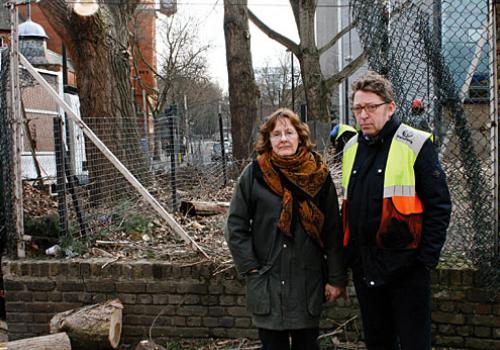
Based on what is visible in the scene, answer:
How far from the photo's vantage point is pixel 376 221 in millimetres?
3127

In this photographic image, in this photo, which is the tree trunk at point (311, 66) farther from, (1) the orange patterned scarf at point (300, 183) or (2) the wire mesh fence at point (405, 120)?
(1) the orange patterned scarf at point (300, 183)

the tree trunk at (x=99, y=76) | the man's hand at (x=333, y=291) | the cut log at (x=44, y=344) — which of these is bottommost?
the cut log at (x=44, y=344)

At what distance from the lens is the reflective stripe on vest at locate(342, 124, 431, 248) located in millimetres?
3029

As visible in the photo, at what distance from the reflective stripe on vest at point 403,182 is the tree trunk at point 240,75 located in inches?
365

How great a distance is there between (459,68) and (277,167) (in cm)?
236

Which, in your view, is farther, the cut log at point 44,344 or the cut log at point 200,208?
the cut log at point 200,208

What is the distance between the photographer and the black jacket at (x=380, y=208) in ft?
9.91

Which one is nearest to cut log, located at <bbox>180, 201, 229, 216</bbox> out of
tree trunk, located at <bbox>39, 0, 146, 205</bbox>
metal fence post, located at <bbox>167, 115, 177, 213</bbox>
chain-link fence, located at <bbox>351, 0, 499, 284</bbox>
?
metal fence post, located at <bbox>167, 115, 177, 213</bbox>

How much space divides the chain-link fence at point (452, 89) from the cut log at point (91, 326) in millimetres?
2814

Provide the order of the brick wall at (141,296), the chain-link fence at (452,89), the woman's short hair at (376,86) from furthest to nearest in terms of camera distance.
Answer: the brick wall at (141,296), the chain-link fence at (452,89), the woman's short hair at (376,86)

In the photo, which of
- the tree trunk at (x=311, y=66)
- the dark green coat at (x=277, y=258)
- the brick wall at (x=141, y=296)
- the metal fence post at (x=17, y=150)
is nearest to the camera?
the dark green coat at (x=277, y=258)

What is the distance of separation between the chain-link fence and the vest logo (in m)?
1.53

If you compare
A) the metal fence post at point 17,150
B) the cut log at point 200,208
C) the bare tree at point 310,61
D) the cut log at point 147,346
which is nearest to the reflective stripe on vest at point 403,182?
the cut log at point 147,346

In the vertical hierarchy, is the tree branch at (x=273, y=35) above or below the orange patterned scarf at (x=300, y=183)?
above
